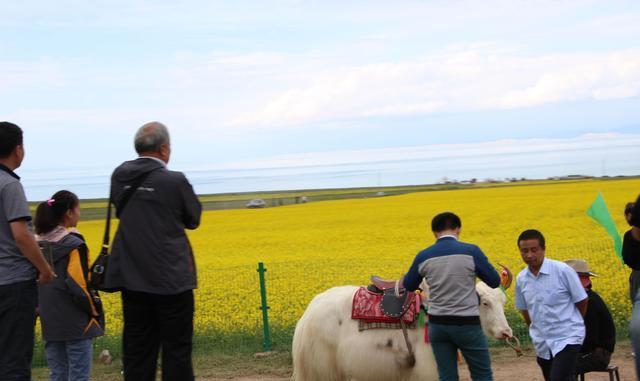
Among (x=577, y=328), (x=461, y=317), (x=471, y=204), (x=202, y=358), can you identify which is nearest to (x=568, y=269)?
(x=577, y=328)

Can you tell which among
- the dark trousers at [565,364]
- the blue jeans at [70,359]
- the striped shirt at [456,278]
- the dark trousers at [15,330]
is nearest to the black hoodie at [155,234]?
the dark trousers at [15,330]

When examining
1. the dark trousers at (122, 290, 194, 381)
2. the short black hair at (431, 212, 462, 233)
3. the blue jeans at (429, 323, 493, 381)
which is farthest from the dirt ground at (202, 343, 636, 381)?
the dark trousers at (122, 290, 194, 381)

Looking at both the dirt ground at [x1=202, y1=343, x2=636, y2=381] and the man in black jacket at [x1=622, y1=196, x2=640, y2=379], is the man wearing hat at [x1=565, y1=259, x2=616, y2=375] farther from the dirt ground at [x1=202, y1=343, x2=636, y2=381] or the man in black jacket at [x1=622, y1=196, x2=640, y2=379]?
the man in black jacket at [x1=622, y1=196, x2=640, y2=379]

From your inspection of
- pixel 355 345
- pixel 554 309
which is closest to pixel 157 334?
pixel 355 345

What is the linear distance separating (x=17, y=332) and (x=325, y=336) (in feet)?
9.16

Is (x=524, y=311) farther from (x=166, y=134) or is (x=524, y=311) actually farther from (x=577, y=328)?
(x=166, y=134)

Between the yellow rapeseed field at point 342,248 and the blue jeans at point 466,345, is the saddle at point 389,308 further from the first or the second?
the yellow rapeseed field at point 342,248

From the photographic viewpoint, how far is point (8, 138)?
5.22 metres

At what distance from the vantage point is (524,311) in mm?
6258

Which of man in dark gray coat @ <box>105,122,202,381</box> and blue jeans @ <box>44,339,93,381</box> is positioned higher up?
man in dark gray coat @ <box>105,122,202,381</box>

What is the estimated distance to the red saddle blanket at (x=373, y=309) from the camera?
6.89m

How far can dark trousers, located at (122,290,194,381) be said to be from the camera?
4.92 m

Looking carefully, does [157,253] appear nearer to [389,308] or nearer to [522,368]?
[389,308]

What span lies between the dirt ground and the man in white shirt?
2.44 meters
